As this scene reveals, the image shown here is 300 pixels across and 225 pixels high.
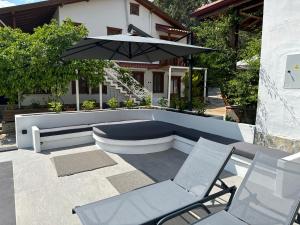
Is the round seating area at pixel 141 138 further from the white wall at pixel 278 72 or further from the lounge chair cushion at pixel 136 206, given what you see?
the lounge chair cushion at pixel 136 206

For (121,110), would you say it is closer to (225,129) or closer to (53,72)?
(53,72)

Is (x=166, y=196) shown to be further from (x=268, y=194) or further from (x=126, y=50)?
(x=126, y=50)

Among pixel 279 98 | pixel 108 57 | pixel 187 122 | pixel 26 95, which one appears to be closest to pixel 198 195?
pixel 279 98

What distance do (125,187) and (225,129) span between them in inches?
131

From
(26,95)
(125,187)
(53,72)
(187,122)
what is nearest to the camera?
(125,187)

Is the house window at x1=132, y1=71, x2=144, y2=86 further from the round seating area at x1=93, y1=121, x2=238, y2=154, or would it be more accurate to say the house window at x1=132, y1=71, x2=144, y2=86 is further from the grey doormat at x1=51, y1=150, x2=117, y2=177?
the grey doormat at x1=51, y1=150, x2=117, y2=177

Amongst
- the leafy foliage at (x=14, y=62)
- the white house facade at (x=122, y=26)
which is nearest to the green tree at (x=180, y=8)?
the white house facade at (x=122, y=26)

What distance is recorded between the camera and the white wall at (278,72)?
5164 millimetres

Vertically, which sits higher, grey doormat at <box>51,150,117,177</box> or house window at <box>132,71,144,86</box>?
house window at <box>132,71,144,86</box>

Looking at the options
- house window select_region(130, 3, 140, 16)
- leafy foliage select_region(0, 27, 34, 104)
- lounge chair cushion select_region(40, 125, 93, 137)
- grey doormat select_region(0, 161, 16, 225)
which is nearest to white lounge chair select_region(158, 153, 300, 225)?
grey doormat select_region(0, 161, 16, 225)

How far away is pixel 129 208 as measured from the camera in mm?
3102

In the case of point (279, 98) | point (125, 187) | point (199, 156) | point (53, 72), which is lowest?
point (125, 187)

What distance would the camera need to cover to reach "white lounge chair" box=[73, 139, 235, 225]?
9.49 feet

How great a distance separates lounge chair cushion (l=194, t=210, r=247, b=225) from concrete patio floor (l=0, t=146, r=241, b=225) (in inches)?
29.6
